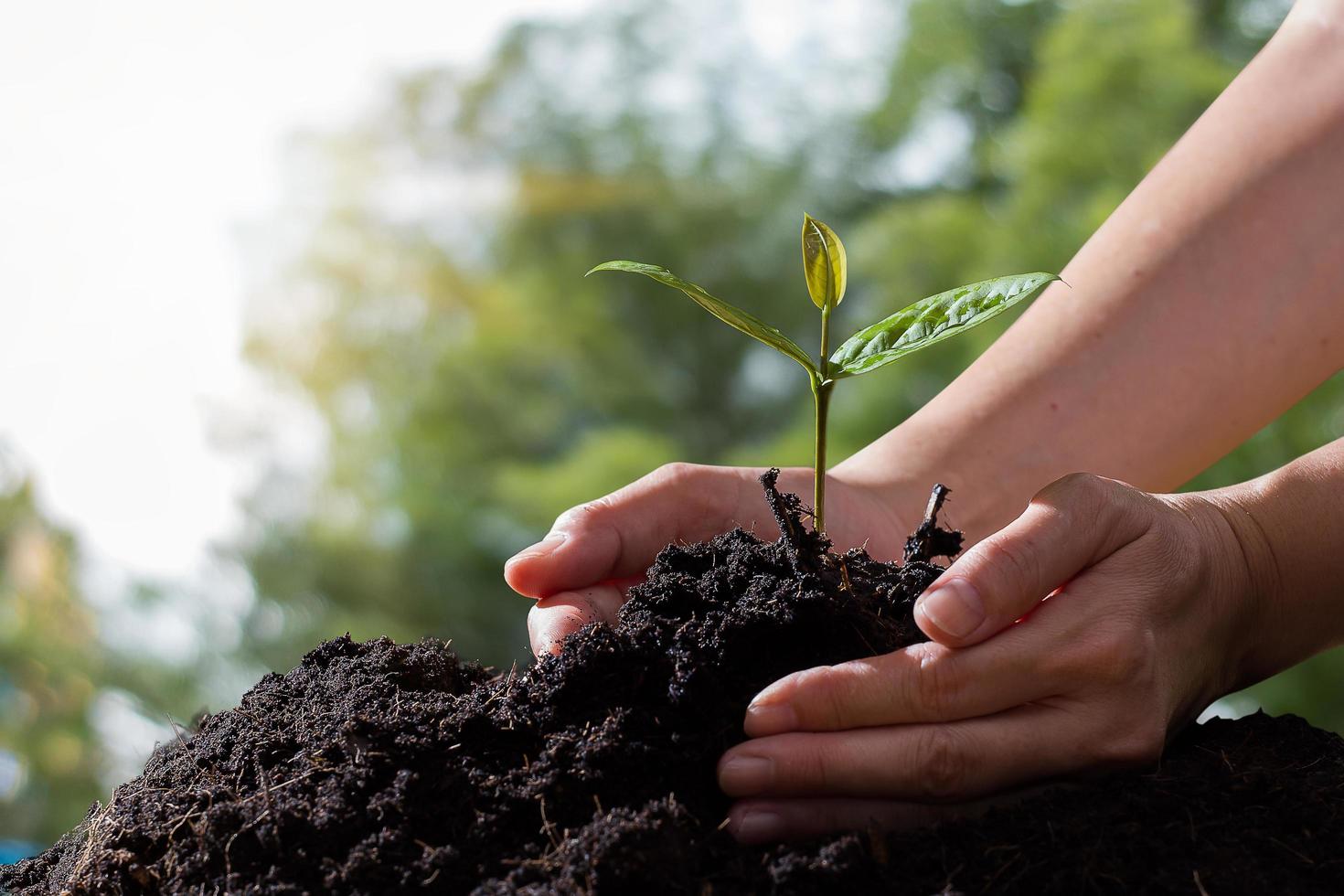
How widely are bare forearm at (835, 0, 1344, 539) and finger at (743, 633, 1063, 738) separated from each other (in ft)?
1.33

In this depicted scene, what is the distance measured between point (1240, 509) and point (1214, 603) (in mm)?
93

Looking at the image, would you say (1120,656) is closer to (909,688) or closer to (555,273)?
(909,688)

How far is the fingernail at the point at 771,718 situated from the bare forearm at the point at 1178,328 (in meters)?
0.46

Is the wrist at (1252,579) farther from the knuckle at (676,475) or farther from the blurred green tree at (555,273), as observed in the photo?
the blurred green tree at (555,273)

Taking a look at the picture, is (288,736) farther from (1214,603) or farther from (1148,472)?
(1148,472)

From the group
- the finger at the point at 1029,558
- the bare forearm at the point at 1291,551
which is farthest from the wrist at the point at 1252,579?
the finger at the point at 1029,558

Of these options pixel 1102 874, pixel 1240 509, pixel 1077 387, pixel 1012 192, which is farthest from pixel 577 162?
pixel 1102 874

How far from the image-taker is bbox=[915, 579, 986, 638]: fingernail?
62 cm

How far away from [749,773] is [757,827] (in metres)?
0.03

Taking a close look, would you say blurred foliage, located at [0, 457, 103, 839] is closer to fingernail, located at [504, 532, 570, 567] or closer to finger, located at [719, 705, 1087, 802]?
fingernail, located at [504, 532, 570, 567]

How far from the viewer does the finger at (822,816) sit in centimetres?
59

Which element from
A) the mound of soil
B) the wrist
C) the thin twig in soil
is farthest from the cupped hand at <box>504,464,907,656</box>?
the thin twig in soil

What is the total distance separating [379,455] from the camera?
344cm

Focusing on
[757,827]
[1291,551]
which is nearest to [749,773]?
[757,827]
